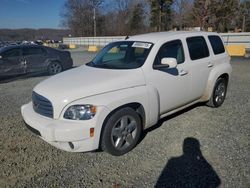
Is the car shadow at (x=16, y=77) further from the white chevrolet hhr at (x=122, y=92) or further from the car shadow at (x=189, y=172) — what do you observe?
the car shadow at (x=189, y=172)

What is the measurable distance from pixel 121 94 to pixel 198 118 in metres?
2.34

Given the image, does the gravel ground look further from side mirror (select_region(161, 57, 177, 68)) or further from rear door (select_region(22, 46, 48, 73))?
rear door (select_region(22, 46, 48, 73))

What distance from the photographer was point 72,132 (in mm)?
3102

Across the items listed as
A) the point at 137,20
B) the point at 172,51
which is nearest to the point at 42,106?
the point at 172,51

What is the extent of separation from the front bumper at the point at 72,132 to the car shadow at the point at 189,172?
3.48 feet

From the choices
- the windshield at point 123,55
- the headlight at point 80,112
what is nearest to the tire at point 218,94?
the windshield at point 123,55

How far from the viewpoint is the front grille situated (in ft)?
11.0

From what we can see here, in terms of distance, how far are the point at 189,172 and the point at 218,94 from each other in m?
3.02

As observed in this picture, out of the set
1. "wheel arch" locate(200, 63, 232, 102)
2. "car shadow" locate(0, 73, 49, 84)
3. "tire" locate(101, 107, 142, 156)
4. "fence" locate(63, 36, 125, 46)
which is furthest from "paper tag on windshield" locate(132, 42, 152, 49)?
"fence" locate(63, 36, 125, 46)

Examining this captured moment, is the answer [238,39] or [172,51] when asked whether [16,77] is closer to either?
[172,51]

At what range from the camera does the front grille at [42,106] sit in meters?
3.37

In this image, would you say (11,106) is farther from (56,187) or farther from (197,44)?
(197,44)

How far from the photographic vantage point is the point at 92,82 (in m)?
3.50

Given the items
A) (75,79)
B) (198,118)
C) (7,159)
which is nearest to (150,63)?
(75,79)
